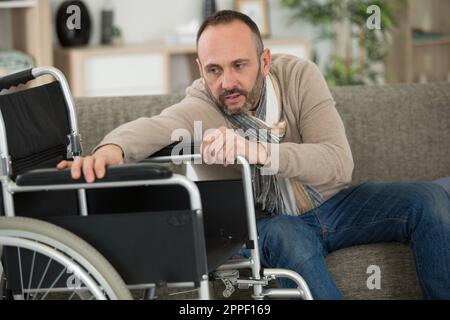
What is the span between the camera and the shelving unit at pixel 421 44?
5.32 m

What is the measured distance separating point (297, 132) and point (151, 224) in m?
0.70

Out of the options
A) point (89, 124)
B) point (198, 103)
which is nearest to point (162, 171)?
point (198, 103)

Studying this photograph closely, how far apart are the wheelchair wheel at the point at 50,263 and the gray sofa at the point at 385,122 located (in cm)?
96

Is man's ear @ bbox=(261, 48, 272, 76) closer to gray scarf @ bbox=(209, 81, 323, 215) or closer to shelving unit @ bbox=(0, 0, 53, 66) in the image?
gray scarf @ bbox=(209, 81, 323, 215)

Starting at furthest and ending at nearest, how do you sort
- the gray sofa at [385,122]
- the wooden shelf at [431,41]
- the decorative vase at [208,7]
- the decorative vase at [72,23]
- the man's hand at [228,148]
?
the wooden shelf at [431,41], the decorative vase at [208,7], the decorative vase at [72,23], the gray sofa at [385,122], the man's hand at [228,148]

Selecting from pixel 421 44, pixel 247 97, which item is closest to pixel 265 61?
pixel 247 97

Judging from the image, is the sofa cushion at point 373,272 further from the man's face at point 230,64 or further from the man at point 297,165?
the man's face at point 230,64

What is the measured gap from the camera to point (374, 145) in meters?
2.90

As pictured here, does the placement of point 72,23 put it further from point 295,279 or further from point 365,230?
point 295,279

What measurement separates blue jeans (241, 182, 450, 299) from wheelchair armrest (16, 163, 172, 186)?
0.58 metres

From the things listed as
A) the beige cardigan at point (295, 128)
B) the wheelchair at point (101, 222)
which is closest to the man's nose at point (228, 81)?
the beige cardigan at point (295, 128)

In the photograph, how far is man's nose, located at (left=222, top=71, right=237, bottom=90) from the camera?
A: 2240 millimetres

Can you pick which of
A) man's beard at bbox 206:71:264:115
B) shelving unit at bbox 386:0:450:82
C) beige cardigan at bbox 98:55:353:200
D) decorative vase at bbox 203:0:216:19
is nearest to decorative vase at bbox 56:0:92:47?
decorative vase at bbox 203:0:216:19

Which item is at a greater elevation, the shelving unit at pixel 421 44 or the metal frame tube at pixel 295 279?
the shelving unit at pixel 421 44
